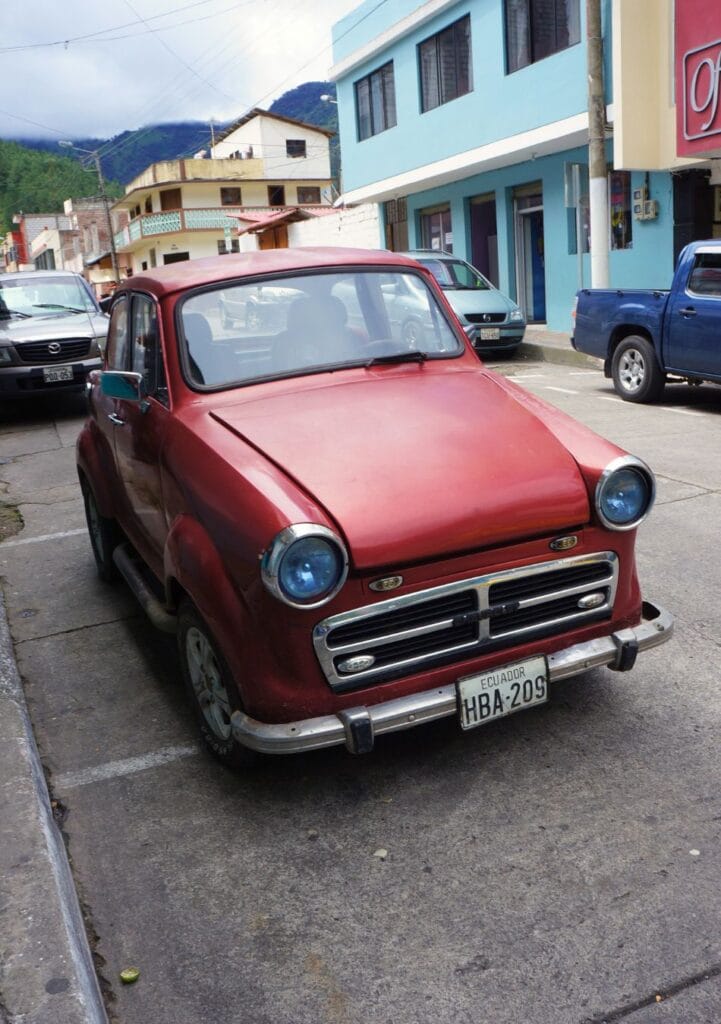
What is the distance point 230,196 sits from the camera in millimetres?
58688

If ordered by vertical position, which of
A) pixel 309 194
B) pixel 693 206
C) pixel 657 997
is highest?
pixel 309 194

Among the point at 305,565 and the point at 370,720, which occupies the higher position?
the point at 305,565

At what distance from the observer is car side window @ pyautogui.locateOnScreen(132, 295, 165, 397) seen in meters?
4.26

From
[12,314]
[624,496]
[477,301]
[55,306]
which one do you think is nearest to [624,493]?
[624,496]

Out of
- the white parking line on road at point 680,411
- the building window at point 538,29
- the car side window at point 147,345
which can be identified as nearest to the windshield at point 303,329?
the car side window at point 147,345

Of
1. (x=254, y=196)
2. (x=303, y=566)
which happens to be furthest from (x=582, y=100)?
(x=254, y=196)

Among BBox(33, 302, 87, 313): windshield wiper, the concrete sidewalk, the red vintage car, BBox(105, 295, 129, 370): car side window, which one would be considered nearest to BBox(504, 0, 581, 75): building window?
BBox(33, 302, 87, 313): windshield wiper

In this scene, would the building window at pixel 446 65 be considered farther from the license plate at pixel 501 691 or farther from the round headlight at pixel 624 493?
the license plate at pixel 501 691

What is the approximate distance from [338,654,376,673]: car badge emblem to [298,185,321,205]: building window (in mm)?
61012

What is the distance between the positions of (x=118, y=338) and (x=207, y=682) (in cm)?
235

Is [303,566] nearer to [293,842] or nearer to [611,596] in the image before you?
[293,842]

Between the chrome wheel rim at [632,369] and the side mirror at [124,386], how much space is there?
771 cm

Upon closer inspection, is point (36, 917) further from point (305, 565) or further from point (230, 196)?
point (230, 196)

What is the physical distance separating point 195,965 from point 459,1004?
724mm
